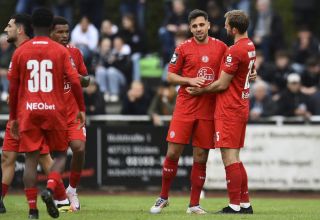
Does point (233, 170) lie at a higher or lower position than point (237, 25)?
lower

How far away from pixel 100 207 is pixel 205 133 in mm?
2650

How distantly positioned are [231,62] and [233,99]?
1.70 ft

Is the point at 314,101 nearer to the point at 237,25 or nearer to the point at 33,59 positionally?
the point at 237,25

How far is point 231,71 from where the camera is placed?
1334 cm

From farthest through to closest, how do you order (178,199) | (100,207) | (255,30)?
(255,30) → (178,199) → (100,207)

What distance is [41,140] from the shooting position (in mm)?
12289

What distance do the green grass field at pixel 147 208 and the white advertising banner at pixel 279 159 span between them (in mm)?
1729

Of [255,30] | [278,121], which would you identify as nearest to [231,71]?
[278,121]

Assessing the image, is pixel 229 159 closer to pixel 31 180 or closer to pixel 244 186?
pixel 244 186

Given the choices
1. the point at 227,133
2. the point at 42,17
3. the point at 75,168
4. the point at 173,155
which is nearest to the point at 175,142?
the point at 173,155

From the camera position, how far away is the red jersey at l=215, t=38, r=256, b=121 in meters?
13.4

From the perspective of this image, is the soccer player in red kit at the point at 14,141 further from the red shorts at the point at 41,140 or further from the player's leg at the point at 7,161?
the red shorts at the point at 41,140

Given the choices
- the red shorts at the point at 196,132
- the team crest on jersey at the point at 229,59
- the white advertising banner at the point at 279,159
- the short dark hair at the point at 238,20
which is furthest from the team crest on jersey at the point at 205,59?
the white advertising banner at the point at 279,159

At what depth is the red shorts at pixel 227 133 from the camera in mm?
13445
